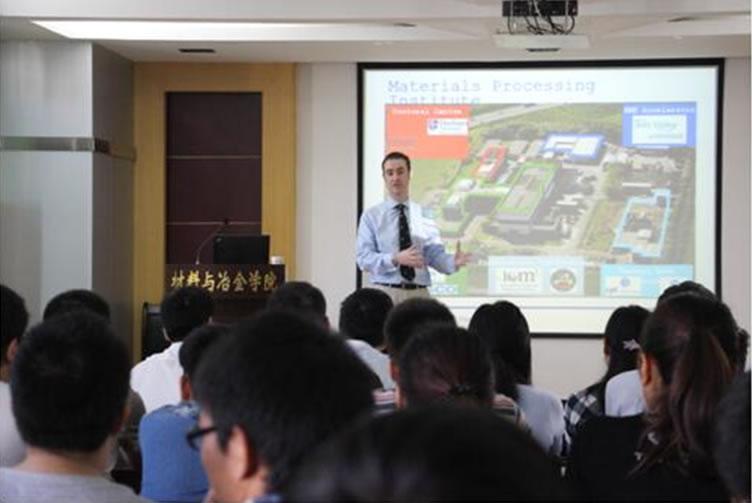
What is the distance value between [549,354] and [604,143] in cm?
158

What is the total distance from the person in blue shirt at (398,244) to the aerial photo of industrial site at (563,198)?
69.0 inches

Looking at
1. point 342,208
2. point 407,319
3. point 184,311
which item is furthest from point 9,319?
point 342,208

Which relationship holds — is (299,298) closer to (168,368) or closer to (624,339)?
(168,368)

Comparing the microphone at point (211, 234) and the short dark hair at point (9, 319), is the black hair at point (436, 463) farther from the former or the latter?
the microphone at point (211, 234)

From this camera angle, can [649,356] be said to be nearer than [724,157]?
Yes

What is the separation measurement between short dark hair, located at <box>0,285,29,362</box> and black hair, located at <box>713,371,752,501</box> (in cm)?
199

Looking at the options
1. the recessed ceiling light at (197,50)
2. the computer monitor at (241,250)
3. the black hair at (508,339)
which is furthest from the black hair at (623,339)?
the recessed ceiling light at (197,50)

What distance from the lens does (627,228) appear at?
913cm

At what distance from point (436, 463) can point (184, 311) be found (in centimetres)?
394

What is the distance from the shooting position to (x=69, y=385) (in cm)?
205

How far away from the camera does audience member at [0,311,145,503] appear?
197 centimetres

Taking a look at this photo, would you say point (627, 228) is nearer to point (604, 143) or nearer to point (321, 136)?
point (604, 143)

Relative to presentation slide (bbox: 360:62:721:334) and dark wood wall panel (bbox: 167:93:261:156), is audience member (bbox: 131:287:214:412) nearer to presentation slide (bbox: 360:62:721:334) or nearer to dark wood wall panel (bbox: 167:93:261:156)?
presentation slide (bbox: 360:62:721:334)

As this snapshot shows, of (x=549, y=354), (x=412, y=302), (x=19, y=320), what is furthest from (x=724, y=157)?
(x=19, y=320)
